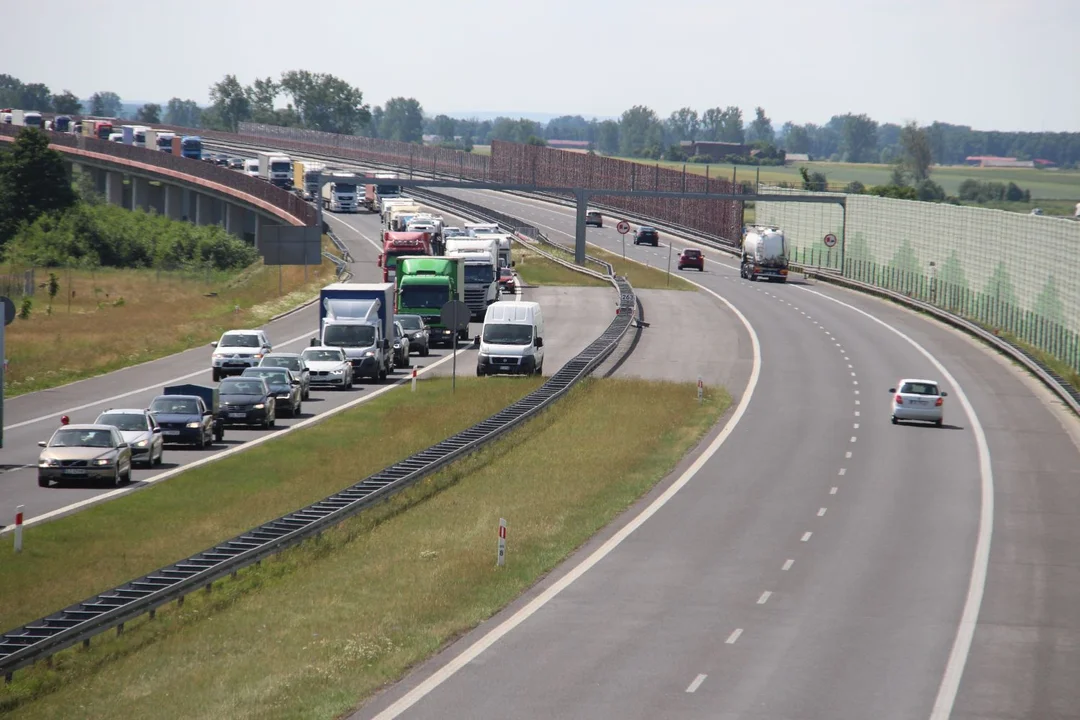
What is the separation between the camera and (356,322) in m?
56.4

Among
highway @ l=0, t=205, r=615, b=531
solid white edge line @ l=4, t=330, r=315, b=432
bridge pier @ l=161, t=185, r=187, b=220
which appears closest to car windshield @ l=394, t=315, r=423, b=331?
highway @ l=0, t=205, r=615, b=531

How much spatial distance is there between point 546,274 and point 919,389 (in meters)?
53.0

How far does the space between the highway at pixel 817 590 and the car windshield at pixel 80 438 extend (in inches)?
478

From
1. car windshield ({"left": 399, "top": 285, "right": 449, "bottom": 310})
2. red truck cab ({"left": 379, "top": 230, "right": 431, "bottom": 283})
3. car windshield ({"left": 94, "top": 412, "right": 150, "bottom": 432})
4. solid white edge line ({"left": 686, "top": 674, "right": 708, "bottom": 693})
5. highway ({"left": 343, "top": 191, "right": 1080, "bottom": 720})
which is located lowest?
highway ({"left": 343, "top": 191, "right": 1080, "bottom": 720})

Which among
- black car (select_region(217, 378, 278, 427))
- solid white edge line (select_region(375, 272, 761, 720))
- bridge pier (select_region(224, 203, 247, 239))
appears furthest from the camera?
bridge pier (select_region(224, 203, 247, 239))

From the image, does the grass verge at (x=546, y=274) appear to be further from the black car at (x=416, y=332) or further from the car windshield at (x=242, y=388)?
the car windshield at (x=242, y=388)

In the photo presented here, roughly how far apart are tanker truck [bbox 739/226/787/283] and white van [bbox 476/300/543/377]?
43.3 metres

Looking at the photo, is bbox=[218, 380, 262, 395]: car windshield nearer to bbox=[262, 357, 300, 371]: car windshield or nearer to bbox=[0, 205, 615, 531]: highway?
bbox=[0, 205, 615, 531]: highway

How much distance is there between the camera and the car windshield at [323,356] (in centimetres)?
5516

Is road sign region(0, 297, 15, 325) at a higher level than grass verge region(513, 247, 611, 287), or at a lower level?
higher

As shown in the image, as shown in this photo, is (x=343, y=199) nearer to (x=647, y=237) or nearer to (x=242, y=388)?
(x=647, y=237)

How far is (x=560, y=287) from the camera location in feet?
302

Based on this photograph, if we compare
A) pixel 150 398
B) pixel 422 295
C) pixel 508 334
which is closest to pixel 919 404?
pixel 508 334

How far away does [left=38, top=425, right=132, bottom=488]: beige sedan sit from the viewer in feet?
112
